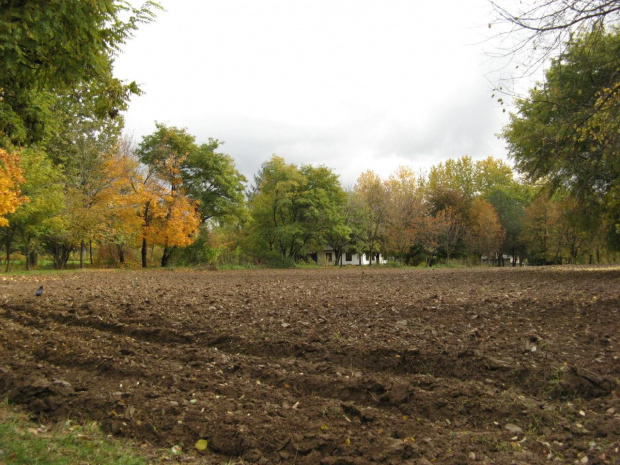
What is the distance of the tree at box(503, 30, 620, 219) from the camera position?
21.2 ft

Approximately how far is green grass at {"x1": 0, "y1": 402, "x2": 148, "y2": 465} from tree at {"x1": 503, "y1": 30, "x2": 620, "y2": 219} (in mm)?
6428

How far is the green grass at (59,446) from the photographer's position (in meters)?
3.25

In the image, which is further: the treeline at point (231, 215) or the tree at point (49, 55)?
the treeline at point (231, 215)

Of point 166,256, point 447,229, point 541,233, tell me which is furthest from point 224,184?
point 541,233

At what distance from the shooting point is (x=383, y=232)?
42.5m

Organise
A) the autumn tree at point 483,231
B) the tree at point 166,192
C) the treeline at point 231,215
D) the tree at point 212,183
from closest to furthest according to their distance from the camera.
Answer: the treeline at point 231,215 → the tree at point 166,192 → the tree at point 212,183 → the autumn tree at point 483,231

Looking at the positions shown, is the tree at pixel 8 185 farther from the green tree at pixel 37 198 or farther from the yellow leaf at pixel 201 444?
the yellow leaf at pixel 201 444

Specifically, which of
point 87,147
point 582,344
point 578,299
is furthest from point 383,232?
point 582,344

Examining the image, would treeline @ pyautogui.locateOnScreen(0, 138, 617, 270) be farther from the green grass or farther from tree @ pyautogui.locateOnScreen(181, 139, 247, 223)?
the green grass

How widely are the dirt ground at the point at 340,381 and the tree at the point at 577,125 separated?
3.25 meters

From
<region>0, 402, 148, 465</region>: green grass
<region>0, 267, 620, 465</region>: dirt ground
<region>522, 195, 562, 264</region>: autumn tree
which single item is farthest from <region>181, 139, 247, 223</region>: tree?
<region>522, 195, 562, 264</region>: autumn tree

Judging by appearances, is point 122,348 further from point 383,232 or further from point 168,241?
point 383,232

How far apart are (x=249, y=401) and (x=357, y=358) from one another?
174 centimetres

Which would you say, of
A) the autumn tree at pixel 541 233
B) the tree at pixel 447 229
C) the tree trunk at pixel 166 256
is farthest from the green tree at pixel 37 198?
the autumn tree at pixel 541 233
